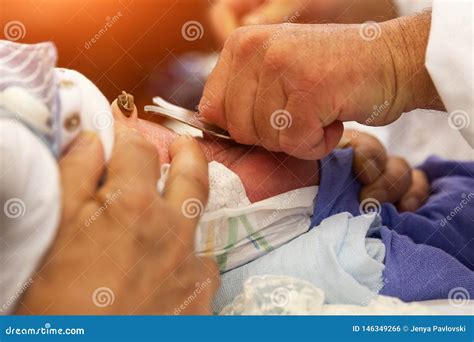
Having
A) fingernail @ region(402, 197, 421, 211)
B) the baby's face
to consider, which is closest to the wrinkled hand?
fingernail @ region(402, 197, 421, 211)

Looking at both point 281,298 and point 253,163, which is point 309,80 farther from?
point 281,298

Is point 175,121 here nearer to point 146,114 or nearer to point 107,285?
point 146,114

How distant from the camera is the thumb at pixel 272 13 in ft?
2.52

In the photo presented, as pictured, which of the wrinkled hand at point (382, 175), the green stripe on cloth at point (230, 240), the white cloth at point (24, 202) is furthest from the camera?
the wrinkled hand at point (382, 175)

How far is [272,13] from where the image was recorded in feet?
2.54

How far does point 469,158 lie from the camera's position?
94cm

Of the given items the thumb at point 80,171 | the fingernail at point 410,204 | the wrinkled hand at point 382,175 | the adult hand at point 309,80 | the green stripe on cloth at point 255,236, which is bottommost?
the fingernail at point 410,204

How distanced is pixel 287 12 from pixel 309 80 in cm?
11

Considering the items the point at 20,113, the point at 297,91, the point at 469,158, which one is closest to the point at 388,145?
the point at 469,158

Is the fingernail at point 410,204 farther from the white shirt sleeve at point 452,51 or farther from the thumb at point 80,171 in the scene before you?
the thumb at point 80,171

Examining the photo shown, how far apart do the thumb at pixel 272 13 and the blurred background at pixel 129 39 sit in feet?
0.19

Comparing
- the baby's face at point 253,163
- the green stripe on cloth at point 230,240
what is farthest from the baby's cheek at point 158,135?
the green stripe on cloth at point 230,240

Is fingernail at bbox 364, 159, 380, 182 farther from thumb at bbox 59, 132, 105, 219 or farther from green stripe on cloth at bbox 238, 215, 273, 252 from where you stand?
→ thumb at bbox 59, 132, 105, 219

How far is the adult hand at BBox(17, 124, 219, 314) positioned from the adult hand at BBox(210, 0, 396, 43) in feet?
0.64
